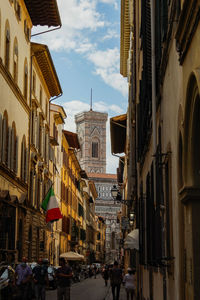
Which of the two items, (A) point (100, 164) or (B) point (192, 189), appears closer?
(B) point (192, 189)

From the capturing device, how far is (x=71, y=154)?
6500cm

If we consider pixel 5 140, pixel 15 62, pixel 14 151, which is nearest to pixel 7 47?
pixel 15 62

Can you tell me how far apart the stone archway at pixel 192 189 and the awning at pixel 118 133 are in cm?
3378

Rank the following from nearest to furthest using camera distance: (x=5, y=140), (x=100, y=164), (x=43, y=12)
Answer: (x=5, y=140) → (x=43, y=12) → (x=100, y=164)

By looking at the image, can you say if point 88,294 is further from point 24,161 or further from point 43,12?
point 43,12

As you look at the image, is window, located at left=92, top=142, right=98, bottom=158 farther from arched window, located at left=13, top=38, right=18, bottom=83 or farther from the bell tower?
arched window, located at left=13, top=38, right=18, bottom=83

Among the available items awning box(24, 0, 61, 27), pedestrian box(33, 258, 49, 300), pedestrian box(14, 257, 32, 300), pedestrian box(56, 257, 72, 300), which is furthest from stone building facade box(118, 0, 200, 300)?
awning box(24, 0, 61, 27)

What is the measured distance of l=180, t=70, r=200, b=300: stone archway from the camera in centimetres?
649

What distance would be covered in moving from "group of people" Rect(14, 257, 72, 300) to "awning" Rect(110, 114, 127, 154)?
2384 cm

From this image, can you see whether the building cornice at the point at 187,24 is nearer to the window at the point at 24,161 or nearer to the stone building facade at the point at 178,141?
the stone building facade at the point at 178,141

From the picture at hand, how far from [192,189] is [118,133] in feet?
129

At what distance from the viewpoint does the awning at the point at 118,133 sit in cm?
4253

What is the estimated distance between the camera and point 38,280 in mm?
17844

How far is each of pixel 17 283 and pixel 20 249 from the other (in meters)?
14.7
